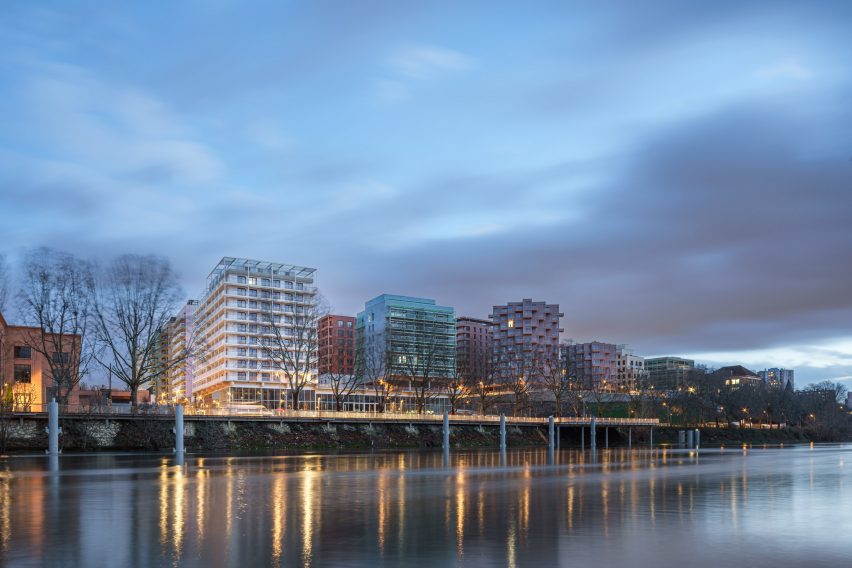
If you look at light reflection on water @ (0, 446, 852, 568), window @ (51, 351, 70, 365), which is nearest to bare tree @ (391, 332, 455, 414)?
window @ (51, 351, 70, 365)

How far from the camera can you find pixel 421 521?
19.7m

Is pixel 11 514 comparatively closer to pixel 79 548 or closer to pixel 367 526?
pixel 79 548

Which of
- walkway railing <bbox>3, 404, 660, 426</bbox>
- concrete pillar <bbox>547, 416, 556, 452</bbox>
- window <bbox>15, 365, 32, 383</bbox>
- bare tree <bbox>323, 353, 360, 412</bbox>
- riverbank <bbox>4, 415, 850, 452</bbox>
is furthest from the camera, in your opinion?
window <bbox>15, 365, 32, 383</bbox>

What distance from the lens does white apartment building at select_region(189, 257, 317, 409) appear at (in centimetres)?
14038

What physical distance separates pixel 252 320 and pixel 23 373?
41882mm

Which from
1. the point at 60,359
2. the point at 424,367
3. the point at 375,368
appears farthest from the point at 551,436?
the point at 60,359

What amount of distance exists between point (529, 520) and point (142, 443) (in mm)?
61159

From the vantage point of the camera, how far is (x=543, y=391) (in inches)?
6570

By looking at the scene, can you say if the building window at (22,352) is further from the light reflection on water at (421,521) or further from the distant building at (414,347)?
the light reflection on water at (421,521)

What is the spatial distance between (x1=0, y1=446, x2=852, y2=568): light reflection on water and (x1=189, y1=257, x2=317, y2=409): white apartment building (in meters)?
107

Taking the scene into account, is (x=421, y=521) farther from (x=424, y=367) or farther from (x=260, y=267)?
(x=260, y=267)

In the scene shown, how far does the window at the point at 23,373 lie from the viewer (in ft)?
373

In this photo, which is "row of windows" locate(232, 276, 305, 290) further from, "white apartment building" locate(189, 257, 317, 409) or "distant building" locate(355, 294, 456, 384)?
"distant building" locate(355, 294, 456, 384)

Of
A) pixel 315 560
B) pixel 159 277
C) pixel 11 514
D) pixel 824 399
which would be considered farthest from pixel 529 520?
pixel 824 399
